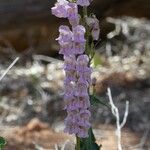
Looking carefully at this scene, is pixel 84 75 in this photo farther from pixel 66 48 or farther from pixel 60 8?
pixel 60 8

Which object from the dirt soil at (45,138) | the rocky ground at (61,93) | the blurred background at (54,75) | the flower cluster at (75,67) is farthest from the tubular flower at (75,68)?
the dirt soil at (45,138)

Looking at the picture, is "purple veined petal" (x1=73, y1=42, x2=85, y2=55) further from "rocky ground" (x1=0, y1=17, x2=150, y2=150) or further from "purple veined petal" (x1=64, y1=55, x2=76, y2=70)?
"rocky ground" (x1=0, y1=17, x2=150, y2=150)

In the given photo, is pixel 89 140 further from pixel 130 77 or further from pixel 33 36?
pixel 33 36

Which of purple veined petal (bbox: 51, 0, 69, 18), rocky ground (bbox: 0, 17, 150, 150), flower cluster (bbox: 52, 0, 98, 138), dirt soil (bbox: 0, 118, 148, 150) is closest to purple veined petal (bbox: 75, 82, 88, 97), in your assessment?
flower cluster (bbox: 52, 0, 98, 138)

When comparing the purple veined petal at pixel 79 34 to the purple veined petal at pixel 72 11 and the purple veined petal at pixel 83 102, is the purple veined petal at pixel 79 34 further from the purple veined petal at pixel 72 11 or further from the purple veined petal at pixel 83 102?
the purple veined petal at pixel 83 102

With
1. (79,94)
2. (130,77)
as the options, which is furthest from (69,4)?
(130,77)

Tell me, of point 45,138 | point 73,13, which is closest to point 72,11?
point 73,13
